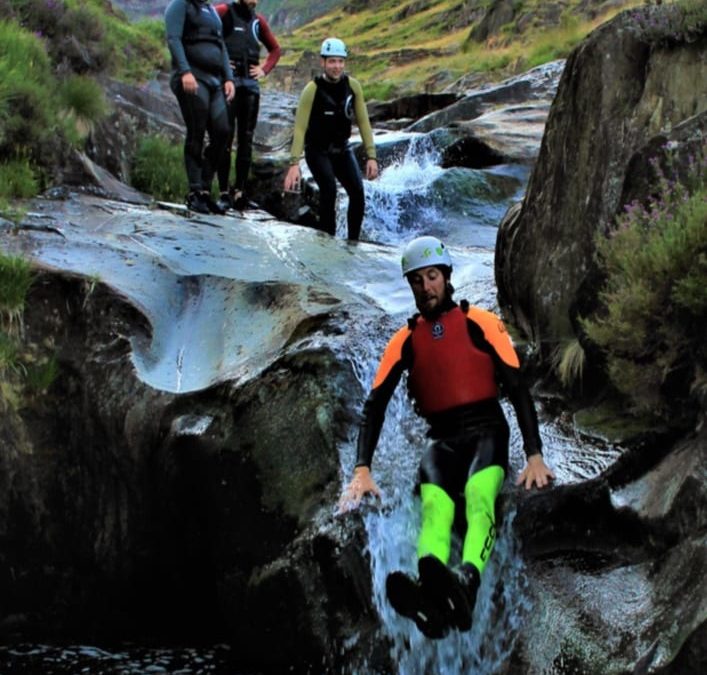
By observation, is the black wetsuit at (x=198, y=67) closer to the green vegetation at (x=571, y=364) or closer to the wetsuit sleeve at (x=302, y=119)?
the wetsuit sleeve at (x=302, y=119)

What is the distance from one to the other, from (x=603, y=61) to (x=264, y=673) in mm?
4771

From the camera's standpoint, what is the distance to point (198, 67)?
9555 millimetres

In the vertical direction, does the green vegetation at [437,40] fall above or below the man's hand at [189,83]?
above

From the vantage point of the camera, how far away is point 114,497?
6.45 meters

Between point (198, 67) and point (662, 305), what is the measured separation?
6142mm

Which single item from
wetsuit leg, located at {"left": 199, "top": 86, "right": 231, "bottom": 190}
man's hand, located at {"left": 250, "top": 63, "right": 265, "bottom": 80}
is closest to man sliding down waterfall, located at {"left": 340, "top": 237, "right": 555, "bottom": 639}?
wetsuit leg, located at {"left": 199, "top": 86, "right": 231, "bottom": 190}

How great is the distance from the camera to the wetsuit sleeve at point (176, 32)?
9.21 m

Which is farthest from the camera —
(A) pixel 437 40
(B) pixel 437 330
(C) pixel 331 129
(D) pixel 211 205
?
(A) pixel 437 40

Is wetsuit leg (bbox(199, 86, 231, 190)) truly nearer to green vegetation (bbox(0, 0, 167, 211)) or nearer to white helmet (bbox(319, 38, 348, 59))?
white helmet (bbox(319, 38, 348, 59))

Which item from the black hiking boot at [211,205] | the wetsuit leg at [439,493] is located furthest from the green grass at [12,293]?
the black hiking boot at [211,205]

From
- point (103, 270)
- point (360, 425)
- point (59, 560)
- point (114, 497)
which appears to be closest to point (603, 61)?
point (360, 425)

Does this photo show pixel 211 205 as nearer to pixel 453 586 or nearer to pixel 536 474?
pixel 536 474

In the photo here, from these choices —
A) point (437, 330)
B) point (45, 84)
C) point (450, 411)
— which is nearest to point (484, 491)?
point (450, 411)

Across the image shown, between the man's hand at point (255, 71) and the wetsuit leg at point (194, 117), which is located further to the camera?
the man's hand at point (255, 71)
